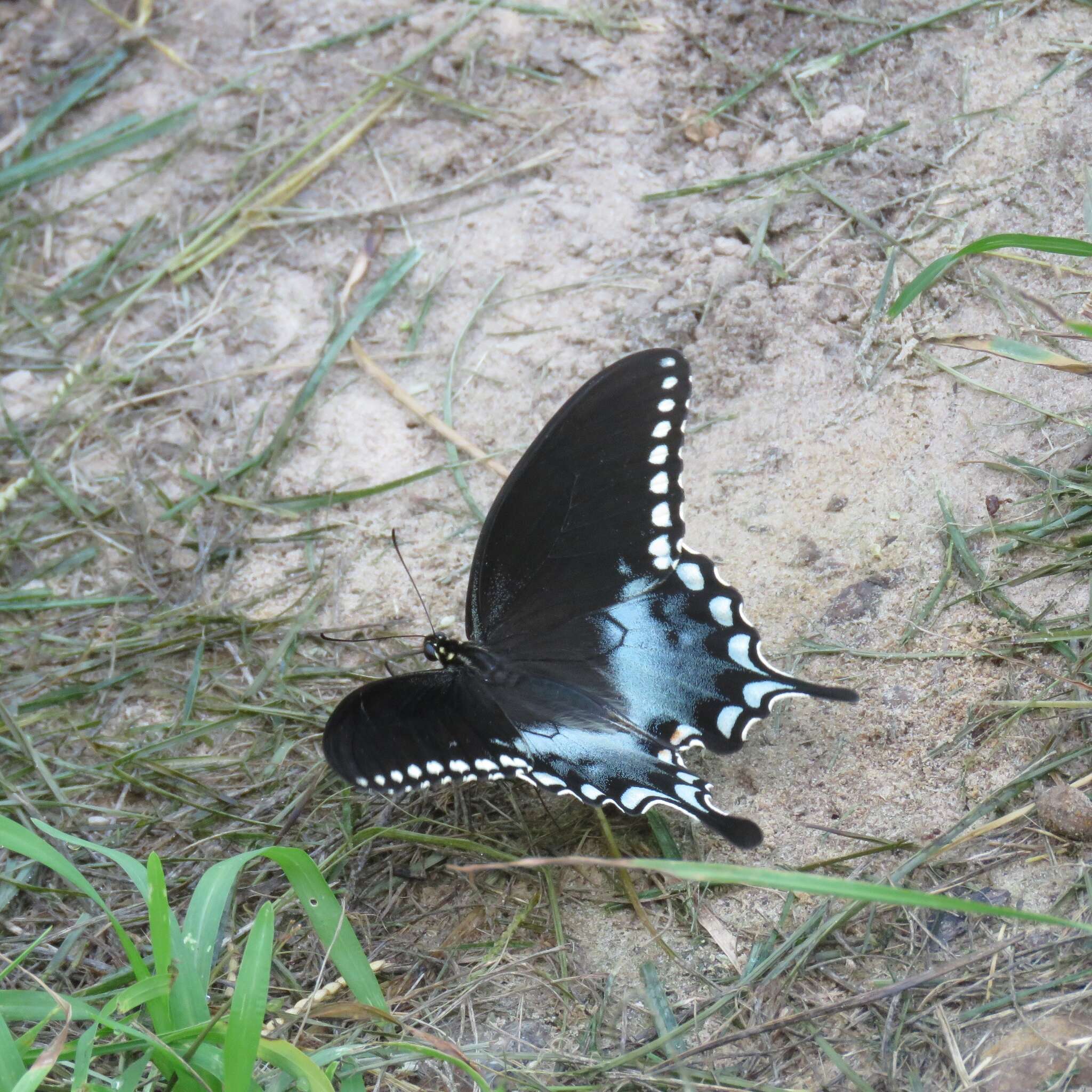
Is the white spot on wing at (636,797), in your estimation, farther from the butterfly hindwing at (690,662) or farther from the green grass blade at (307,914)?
the green grass blade at (307,914)

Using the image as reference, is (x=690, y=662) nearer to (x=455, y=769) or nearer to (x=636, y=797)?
(x=636, y=797)

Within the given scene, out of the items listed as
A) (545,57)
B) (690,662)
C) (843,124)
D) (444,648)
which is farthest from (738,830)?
(545,57)

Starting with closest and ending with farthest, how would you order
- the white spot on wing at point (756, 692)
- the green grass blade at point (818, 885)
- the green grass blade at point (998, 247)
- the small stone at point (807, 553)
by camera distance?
1. the green grass blade at point (818, 885)
2. the green grass blade at point (998, 247)
3. the white spot on wing at point (756, 692)
4. the small stone at point (807, 553)

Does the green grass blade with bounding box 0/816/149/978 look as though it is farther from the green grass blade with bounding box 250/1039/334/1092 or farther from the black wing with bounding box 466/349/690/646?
the black wing with bounding box 466/349/690/646

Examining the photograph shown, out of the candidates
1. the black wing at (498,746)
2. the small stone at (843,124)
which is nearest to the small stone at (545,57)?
the small stone at (843,124)

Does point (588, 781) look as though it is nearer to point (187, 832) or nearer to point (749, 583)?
point (749, 583)

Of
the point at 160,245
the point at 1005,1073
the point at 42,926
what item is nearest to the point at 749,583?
the point at 1005,1073
